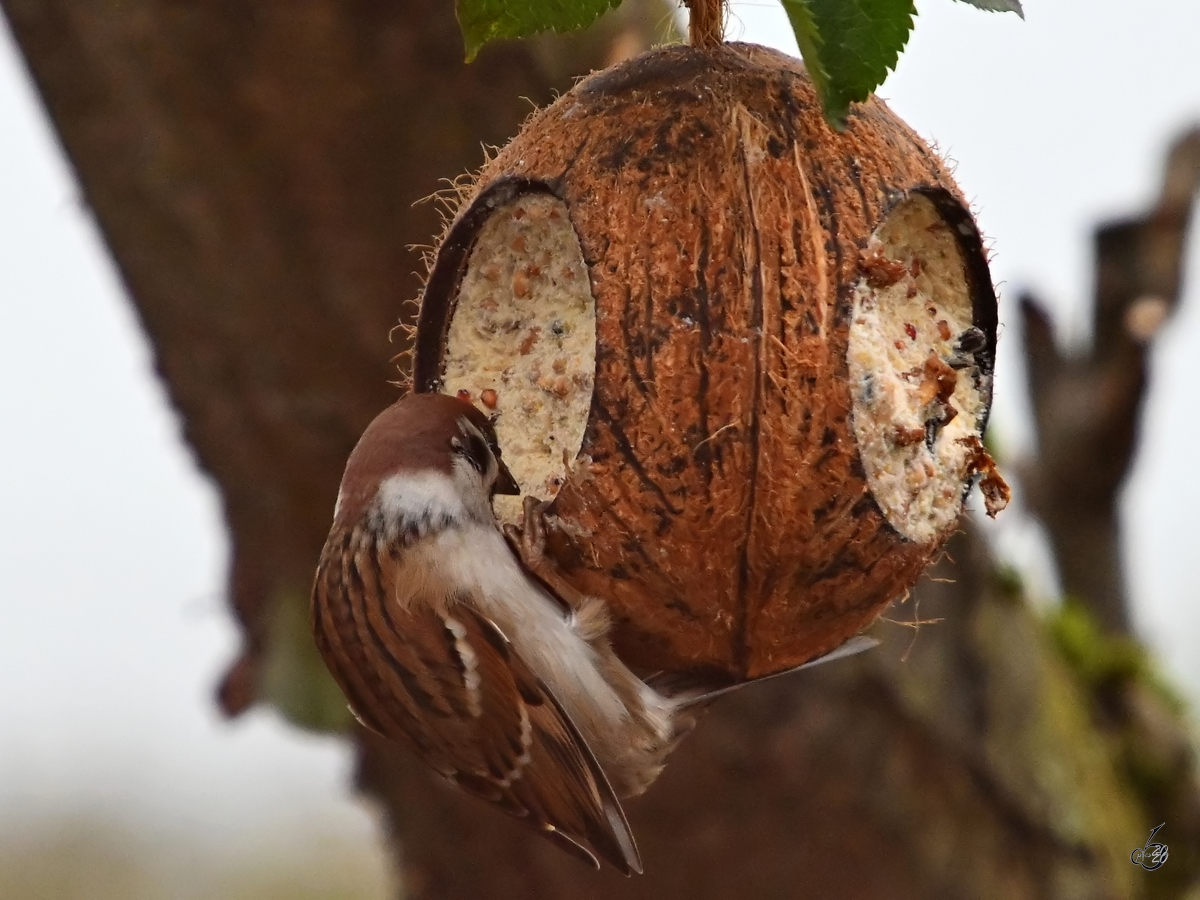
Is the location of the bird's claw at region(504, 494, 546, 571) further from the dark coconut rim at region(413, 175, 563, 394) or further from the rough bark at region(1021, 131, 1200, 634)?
the rough bark at region(1021, 131, 1200, 634)

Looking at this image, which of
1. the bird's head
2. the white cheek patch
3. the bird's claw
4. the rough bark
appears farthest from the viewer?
the rough bark

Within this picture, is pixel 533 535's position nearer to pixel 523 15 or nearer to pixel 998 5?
pixel 523 15

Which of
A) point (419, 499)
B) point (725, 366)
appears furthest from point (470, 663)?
point (725, 366)

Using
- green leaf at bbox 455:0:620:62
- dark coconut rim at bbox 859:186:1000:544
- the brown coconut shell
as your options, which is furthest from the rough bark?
green leaf at bbox 455:0:620:62

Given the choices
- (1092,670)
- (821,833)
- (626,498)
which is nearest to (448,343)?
(626,498)

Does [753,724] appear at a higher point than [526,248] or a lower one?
lower

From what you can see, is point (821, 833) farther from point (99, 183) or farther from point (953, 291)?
point (99, 183)
